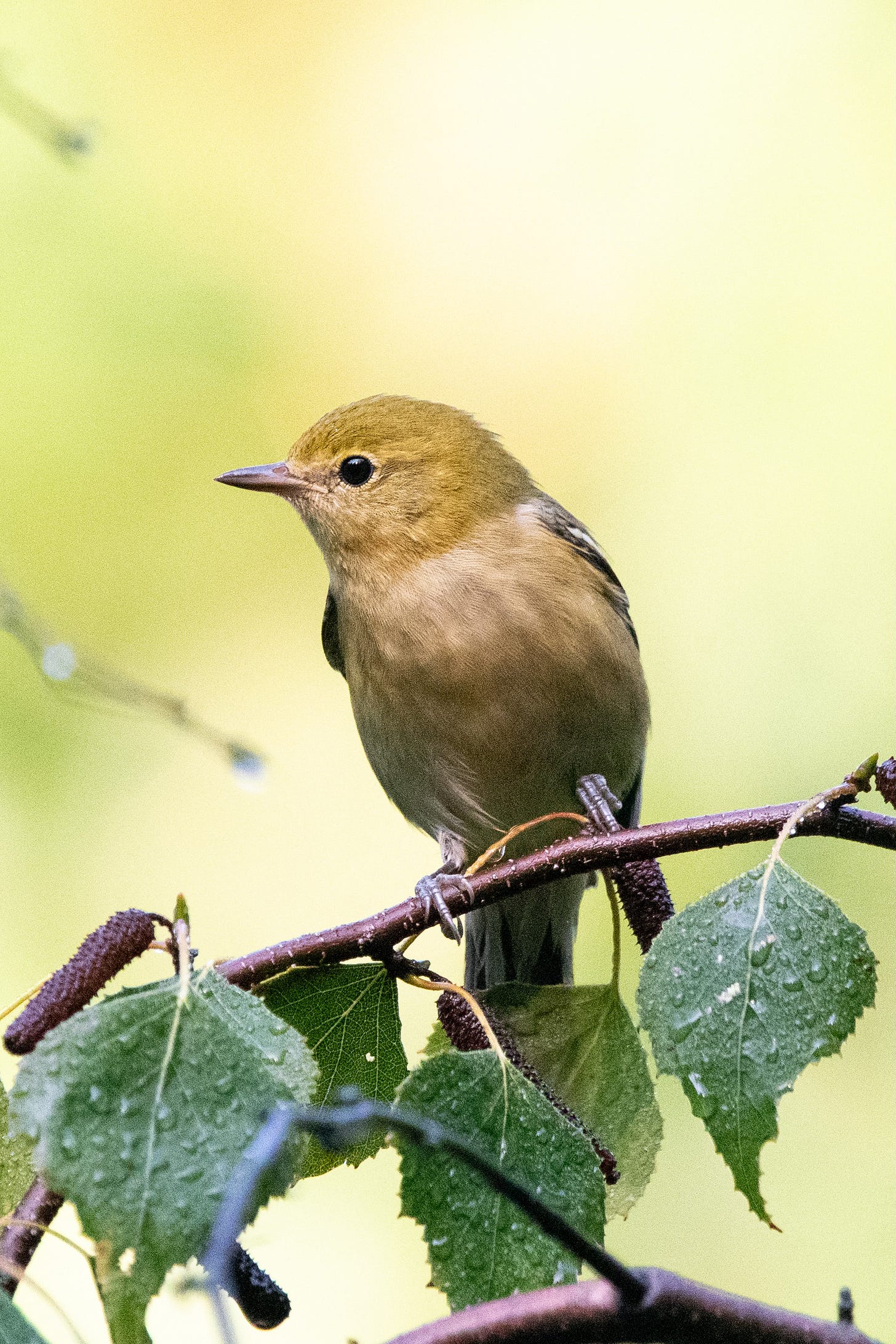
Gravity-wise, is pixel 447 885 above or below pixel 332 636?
below

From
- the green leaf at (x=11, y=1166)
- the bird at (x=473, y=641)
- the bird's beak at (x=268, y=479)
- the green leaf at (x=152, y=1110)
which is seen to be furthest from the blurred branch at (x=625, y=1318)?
the bird's beak at (x=268, y=479)

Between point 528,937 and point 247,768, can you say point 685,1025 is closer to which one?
point 247,768

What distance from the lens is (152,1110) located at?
5.16 feet

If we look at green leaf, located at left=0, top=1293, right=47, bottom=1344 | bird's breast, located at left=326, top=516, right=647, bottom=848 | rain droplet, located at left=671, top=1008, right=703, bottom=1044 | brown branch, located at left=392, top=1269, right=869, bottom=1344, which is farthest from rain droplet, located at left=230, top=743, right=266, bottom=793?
brown branch, located at left=392, top=1269, right=869, bottom=1344

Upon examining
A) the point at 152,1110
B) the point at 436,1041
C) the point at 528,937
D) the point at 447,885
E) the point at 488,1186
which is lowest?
the point at 488,1186

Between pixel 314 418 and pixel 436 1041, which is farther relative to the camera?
pixel 314 418

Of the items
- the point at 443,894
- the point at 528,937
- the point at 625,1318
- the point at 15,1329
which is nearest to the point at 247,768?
the point at 443,894

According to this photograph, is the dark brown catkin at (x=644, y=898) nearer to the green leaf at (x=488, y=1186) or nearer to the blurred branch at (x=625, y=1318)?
the green leaf at (x=488, y=1186)

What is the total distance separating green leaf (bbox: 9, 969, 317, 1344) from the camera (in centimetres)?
151

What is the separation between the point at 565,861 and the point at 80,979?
753 millimetres

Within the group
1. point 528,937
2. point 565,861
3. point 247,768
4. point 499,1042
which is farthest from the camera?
point 528,937

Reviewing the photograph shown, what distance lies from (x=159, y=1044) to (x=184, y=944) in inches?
6.2

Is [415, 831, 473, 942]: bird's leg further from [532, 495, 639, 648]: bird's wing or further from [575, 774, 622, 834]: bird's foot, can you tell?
[532, 495, 639, 648]: bird's wing

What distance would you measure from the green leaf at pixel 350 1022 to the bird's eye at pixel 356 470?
2.34 m
